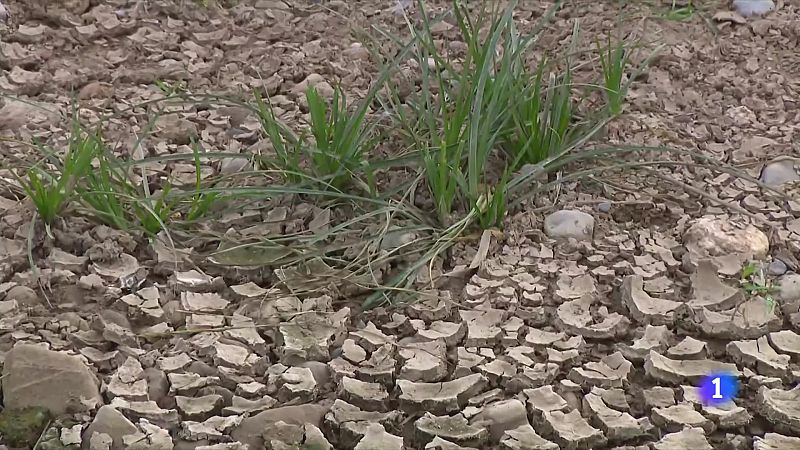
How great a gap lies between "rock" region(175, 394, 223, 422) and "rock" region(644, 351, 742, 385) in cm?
49

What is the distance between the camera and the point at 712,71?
64.1 inches

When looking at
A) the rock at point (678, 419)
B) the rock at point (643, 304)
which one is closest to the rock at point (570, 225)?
the rock at point (643, 304)

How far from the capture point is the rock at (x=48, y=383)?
997mm

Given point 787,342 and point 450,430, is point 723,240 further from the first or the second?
point 450,430

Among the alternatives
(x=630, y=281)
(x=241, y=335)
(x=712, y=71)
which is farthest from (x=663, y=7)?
(x=241, y=335)

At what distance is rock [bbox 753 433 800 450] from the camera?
0.93 metres

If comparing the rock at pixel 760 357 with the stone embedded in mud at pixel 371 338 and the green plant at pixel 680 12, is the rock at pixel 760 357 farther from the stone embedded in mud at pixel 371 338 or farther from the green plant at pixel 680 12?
the green plant at pixel 680 12

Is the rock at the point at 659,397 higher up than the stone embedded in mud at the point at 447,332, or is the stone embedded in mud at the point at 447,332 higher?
the stone embedded in mud at the point at 447,332

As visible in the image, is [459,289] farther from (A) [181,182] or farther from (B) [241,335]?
(A) [181,182]

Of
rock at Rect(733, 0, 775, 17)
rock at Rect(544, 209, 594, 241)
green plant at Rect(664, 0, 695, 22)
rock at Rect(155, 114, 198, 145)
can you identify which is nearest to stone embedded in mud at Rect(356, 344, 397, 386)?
rock at Rect(544, 209, 594, 241)

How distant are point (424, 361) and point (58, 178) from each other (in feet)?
2.06

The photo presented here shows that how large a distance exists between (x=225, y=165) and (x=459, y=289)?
0.46m

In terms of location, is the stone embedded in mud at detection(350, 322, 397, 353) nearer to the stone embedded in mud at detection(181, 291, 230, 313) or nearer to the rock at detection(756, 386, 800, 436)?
the stone embedded in mud at detection(181, 291, 230, 313)

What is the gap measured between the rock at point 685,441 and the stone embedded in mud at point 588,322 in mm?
173
